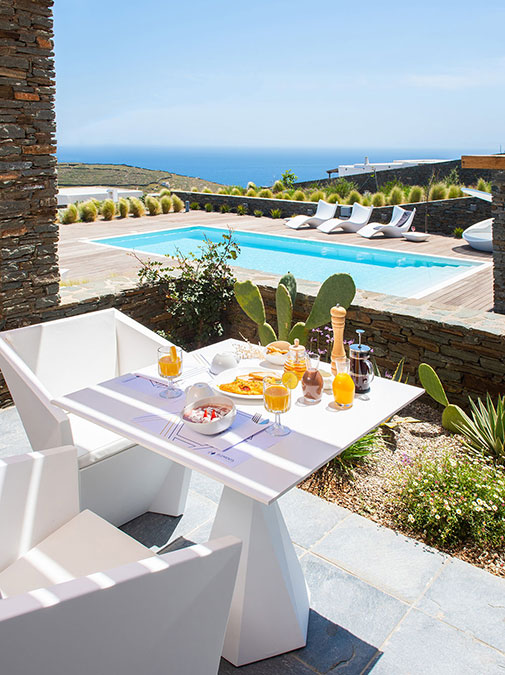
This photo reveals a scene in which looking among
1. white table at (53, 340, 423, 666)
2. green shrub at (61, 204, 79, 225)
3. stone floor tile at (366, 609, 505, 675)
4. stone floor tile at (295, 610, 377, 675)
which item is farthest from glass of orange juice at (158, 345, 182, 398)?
green shrub at (61, 204, 79, 225)

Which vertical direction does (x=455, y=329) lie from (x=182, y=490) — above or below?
above

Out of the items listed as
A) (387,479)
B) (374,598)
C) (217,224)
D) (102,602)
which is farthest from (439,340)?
(217,224)

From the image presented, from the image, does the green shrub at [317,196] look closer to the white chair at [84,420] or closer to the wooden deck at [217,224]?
the wooden deck at [217,224]

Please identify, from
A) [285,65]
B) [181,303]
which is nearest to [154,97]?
[285,65]

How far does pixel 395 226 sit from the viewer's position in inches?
439

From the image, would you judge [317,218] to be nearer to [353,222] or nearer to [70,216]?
[353,222]

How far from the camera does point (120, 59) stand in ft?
346

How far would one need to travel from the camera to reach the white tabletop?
5.59ft

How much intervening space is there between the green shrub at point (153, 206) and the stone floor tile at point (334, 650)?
12317 millimetres

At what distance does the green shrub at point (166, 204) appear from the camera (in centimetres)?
1378

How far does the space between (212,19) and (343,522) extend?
93938mm

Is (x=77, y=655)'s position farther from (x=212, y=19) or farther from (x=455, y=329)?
(x=212, y=19)

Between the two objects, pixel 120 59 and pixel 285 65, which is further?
pixel 120 59

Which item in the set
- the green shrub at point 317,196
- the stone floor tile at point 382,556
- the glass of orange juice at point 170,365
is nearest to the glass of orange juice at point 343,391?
the glass of orange juice at point 170,365
